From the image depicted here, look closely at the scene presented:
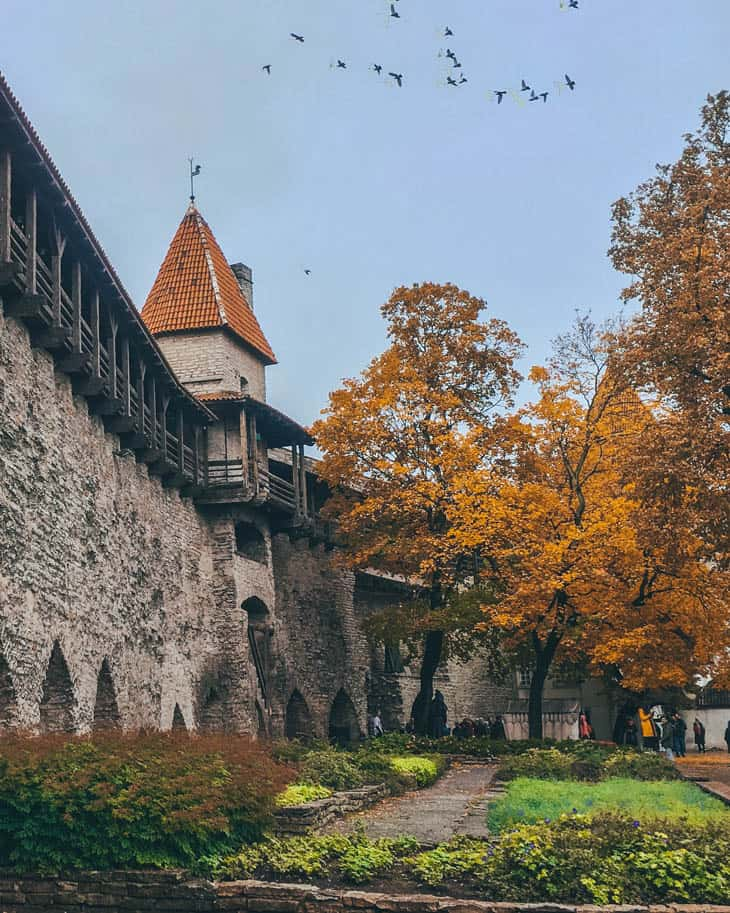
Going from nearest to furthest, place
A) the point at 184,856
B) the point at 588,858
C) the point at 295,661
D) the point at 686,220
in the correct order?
the point at 588,858, the point at 184,856, the point at 686,220, the point at 295,661

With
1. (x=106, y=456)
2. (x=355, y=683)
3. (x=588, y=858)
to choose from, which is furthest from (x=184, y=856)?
(x=355, y=683)

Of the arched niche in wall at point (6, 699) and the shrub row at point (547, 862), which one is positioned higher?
the arched niche in wall at point (6, 699)

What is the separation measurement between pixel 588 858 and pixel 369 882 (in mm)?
1893

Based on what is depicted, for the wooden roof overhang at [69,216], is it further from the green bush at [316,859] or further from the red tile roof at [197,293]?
the green bush at [316,859]

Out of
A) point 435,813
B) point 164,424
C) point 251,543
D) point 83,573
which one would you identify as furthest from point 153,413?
point 435,813

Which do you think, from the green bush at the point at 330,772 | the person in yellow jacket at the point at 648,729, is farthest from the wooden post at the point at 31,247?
the person in yellow jacket at the point at 648,729

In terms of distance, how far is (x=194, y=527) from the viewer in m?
29.1

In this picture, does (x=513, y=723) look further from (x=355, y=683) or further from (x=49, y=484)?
(x=49, y=484)

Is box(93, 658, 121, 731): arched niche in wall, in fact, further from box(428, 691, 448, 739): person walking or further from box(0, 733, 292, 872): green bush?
box(428, 691, 448, 739): person walking

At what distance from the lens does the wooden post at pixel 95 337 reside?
66.4ft

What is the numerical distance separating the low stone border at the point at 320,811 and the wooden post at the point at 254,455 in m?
14.1

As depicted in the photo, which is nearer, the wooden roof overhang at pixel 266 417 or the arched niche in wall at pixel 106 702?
the arched niche in wall at pixel 106 702

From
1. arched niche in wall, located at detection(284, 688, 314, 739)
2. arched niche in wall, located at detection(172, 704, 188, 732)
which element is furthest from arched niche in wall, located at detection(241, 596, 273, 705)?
arched niche in wall, located at detection(172, 704, 188, 732)

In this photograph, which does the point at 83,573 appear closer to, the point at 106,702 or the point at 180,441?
the point at 106,702
